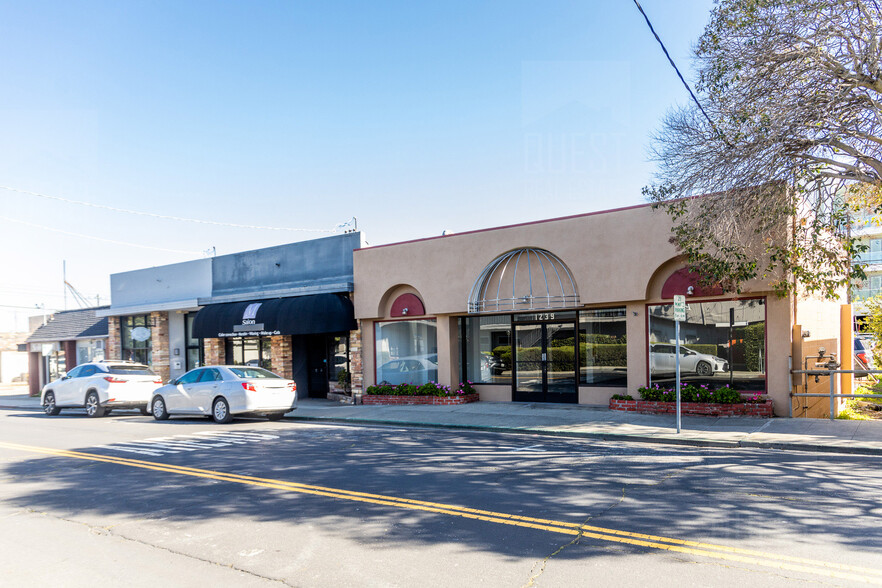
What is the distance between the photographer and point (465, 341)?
64.0 ft

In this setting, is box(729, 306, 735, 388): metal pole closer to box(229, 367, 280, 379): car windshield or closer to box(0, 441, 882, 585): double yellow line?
box(0, 441, 882, 585): double yellow line

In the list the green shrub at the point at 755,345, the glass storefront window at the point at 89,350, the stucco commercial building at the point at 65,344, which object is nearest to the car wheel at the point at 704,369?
the green shrub at the point at 755,345

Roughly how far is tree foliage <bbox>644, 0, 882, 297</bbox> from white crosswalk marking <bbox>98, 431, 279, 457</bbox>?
10236 millimetres

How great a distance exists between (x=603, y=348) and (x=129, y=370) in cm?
1514

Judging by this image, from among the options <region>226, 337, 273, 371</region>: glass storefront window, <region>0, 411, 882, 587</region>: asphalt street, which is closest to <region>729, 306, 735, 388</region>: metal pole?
<region>0, 411, 882, 587</region>: asphalt street

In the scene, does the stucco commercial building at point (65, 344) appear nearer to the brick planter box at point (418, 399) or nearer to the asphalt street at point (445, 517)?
the brick planter box at point (418, 399)

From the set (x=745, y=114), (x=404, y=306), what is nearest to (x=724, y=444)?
(x=745, y=114)

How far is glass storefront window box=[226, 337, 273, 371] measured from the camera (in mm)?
24297

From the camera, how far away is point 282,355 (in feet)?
75.0

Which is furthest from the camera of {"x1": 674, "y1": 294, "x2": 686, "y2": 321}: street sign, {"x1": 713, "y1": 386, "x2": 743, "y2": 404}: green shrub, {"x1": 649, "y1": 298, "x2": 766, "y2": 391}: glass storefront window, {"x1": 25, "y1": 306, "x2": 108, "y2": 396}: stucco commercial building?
{"x1": 25, "y1": 306, "x2": 108, "y2": 396}: stucco commercial building

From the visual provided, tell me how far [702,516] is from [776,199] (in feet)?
26.6

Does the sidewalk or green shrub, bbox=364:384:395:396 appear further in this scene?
green shrub, bbox=364:384:395:396

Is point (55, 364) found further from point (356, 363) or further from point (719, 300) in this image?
point (719, 300)

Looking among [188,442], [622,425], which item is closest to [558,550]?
[622,425]
